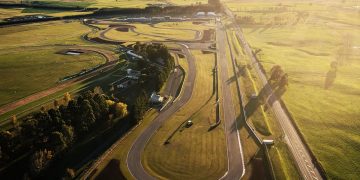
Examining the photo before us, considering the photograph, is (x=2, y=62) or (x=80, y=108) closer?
(x=80, y=108)

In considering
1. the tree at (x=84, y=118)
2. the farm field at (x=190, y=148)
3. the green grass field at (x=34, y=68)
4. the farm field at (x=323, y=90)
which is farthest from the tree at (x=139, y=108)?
the farm field at (x=323, y=90)

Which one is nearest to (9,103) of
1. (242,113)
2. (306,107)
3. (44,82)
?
(44,82)

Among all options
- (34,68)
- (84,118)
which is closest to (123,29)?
(34,68)

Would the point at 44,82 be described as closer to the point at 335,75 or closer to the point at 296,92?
the point at 296,92

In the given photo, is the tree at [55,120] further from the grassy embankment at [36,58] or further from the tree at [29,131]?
the grassy embankment at [36,58]

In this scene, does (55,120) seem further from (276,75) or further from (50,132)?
(276,75)

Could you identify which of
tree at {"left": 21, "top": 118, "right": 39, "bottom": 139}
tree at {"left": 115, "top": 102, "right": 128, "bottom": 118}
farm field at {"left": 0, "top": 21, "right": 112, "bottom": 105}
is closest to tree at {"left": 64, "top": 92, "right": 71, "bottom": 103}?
farm field at {"left": 0, "top": 21, "right": 112, "bottom": 105}
